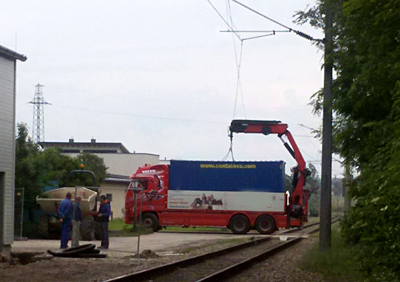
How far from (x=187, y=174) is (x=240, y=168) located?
9.24 ft

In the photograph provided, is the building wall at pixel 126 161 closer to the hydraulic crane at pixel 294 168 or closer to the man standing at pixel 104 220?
the hydraulic crane at pixel 294 168

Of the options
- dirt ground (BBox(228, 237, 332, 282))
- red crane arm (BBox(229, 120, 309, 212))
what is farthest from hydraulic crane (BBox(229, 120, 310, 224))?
dirt ground (BBox(228, 237, 332, 282))

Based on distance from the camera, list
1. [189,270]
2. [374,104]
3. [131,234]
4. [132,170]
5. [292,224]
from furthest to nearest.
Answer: [132,170] → [292,224] → [131,234] → [189,270] → [374,104]

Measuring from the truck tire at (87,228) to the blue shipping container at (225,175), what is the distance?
30.1 feet

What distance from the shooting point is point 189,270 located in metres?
16.3

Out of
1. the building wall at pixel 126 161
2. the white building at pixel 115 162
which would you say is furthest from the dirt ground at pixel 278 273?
the building wall at pixel 126 161

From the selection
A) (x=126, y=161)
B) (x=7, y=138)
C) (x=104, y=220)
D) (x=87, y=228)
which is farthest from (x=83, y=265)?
(x=126, y=161)

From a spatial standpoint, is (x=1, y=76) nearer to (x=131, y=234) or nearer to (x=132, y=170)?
(x=131, y=234)

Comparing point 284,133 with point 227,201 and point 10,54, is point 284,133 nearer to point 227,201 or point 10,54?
point 227,201

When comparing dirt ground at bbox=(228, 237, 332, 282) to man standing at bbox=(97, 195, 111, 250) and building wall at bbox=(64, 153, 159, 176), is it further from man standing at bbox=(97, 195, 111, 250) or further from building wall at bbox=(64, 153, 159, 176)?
building wall at bbox=(64, 153, 159, 176)

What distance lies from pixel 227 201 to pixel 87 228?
10.4 meters

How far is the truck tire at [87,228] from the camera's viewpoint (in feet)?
84.8

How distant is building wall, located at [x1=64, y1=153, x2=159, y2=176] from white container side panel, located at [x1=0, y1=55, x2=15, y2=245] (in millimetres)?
53329

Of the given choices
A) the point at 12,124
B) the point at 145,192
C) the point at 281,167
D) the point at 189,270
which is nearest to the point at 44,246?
the point at 12,124
